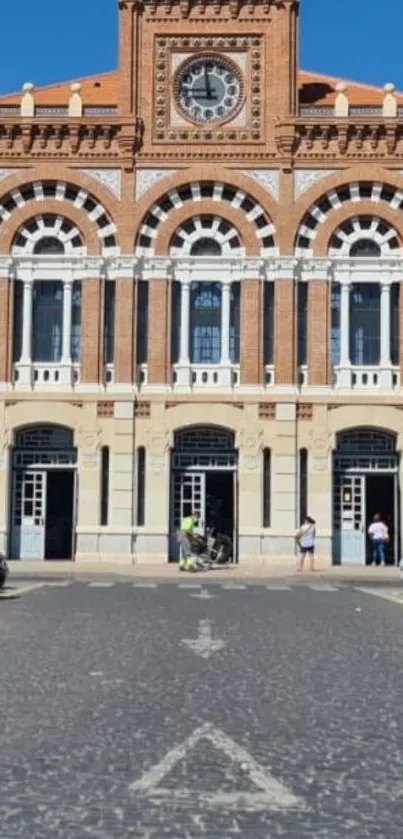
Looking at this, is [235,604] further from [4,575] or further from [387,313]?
[387,313]

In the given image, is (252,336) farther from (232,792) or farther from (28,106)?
(232,792)

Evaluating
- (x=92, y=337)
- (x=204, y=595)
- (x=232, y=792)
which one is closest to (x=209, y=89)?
(x=92, y=337)

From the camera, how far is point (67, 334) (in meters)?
36.8

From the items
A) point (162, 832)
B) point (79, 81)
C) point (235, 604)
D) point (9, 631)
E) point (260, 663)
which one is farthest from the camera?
point (79, 81)

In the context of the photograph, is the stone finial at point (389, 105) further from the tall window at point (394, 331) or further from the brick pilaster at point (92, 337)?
the brick pilaster at point (92, 337)

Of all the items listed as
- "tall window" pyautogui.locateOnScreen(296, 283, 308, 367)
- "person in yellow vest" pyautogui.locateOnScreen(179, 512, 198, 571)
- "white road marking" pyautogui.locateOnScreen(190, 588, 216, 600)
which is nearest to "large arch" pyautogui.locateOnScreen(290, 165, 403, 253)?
"tall window" pyautogui.locateOnScreen(296, 283, 308, 367)

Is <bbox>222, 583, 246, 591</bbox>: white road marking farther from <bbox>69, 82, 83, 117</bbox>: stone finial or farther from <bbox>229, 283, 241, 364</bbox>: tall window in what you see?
<bbox>69, 82, 83, 117</bbox>: stone finial

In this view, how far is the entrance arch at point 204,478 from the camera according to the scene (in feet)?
120

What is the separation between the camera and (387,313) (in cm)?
3678

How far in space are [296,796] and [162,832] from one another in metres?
1.06

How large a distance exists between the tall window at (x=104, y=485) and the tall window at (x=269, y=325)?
5.57 meters

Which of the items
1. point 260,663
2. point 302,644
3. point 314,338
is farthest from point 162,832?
point 314,338

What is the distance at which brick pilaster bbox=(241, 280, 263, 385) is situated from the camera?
36312 mm

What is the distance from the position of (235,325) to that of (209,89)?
24.5 feet
